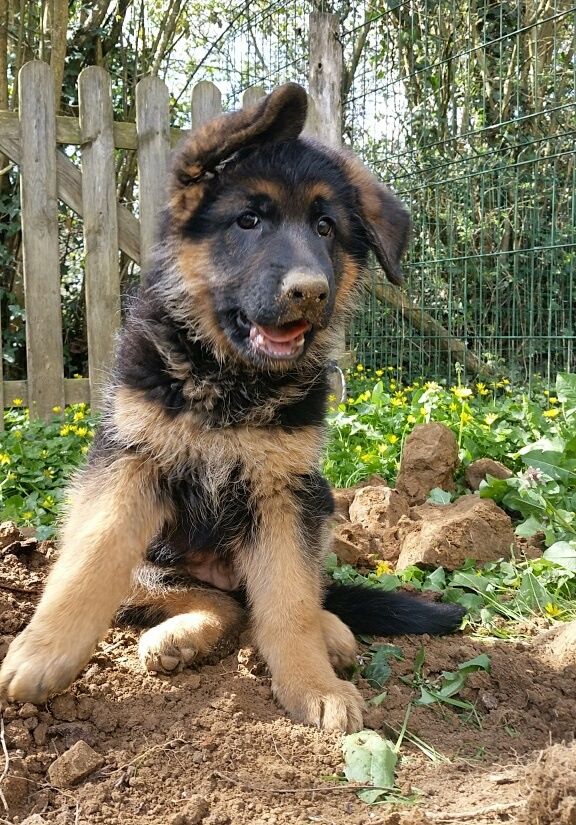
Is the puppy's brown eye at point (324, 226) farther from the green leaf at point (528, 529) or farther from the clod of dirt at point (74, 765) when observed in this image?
the clod of dirt at point (74, 765)

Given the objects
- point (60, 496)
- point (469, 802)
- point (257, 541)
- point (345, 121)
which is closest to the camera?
point (469, 802)

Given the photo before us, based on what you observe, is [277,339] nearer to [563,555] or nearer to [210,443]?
[210,443]

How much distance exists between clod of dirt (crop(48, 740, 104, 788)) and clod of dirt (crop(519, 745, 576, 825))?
96cm

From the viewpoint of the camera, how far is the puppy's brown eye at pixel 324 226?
8.92ft

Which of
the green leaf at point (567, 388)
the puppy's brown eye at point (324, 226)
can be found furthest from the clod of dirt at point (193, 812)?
the green leaf at point (567, 388)

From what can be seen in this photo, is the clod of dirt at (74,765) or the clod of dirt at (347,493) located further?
the clod of dirt at (347,493)

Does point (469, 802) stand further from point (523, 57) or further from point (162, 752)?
point (523, 57)

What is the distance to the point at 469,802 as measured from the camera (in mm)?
1710

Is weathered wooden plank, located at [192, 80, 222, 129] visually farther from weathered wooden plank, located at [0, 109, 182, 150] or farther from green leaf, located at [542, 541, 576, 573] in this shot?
green leaf, located at [542, 541, 576, 573]

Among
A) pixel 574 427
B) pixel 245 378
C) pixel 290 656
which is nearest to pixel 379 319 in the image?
pixel 574 427

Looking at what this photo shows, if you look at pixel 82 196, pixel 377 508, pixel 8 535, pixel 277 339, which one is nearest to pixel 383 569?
pixel 377 508

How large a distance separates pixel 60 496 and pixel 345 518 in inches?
64.1

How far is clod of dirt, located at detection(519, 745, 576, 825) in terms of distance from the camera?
1415mm

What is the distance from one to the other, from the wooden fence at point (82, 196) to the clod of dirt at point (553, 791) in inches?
180
